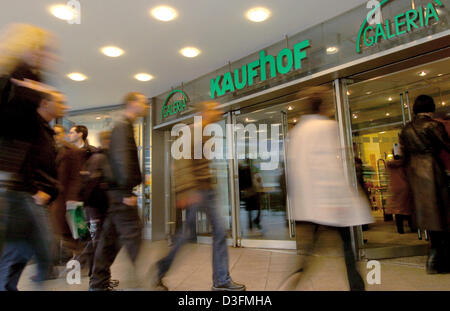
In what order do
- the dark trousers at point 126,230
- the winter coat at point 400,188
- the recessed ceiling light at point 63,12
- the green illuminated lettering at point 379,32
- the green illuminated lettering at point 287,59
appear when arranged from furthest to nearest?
the green illuminated lettering at point 287,59 < the recessed ceiling light at point 63,12 < the green illuminated lettering at point 379,32 < the winter coat at point 400,188 < the dark trousers at point 126,230

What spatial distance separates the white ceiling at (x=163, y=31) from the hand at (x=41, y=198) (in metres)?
2.93

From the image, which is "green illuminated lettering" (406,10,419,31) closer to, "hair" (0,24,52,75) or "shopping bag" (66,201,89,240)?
"hair" (0,24,52,75)

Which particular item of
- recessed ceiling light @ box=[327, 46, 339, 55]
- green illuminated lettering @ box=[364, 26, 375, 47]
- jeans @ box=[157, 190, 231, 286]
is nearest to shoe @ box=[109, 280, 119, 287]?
jeans @ box=[157, 190, 231, 286]

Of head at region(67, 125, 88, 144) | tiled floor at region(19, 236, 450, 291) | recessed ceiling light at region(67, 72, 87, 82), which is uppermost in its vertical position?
recessed ceiling light at region(67, 72, 87, 82)

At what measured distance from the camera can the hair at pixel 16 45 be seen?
1378 millimetres

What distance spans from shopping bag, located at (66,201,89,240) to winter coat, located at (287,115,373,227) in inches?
122

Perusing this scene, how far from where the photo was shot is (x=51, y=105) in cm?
153

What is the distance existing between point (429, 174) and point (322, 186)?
5.61 feet

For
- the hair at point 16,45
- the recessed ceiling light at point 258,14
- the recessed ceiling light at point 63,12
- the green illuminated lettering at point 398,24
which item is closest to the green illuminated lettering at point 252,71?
the recessed ceiling light at point 258,14

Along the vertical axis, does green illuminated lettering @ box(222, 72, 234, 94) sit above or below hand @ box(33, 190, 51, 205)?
above

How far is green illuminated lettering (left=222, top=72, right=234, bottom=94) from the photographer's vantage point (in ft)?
17.1

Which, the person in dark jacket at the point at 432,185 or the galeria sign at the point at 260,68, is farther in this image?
the galeria sign at the point at 260,68

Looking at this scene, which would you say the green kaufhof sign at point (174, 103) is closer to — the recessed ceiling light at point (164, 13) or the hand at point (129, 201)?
the recessed ceiling light at point (164, 13)
